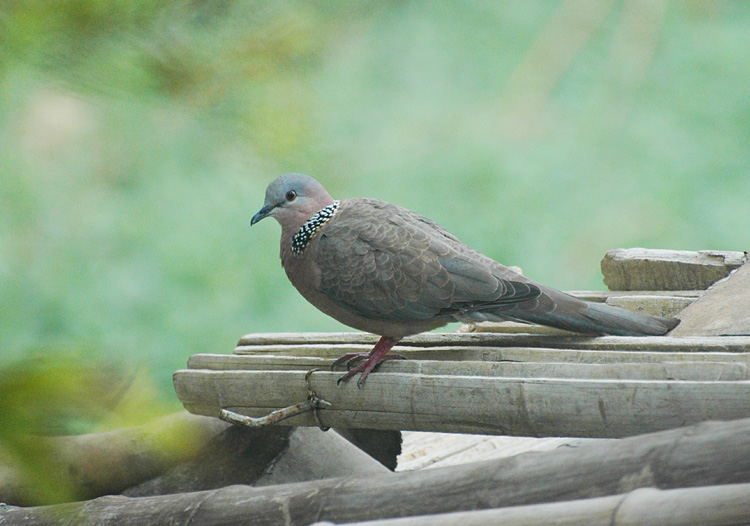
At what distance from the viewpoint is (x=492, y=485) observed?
1.24 m

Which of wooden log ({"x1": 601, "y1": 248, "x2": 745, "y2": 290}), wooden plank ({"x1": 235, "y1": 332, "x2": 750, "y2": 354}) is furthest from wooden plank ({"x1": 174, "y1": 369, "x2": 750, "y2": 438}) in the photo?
wooden log ({"x1": 601, "y1": 248, "x2": 745, "y2": 290})

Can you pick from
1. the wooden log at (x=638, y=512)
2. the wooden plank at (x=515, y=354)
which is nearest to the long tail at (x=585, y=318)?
the wooden plank at (x=515, y=354)

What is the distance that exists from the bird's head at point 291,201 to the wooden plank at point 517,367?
41cm

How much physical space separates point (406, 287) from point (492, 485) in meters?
0.92

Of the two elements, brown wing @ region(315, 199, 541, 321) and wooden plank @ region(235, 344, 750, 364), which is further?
brown wing @ region(315, 199, 541, 321)

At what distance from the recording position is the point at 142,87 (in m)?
0.59

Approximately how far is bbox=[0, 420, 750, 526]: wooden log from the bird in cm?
55

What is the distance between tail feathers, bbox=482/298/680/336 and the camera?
6.79 feet

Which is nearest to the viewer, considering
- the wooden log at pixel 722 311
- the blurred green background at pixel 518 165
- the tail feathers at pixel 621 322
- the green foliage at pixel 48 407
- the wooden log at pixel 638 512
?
the green foliage at pixel 48 407

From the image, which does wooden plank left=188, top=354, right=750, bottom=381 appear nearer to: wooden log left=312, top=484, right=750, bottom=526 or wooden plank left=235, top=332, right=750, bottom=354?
wooden plank left=235, top=332, right=750, bottom=354

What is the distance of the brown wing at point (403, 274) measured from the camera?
210cm

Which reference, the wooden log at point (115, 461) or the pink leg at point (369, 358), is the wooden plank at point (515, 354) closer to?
the pink leg at point (369, 358)

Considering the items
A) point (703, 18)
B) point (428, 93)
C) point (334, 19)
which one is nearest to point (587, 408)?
point (334, 19)

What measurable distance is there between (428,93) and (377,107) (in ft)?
2.70
